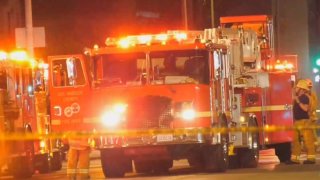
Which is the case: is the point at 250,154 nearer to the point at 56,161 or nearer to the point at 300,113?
the point at 300,113

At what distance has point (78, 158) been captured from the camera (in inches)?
526

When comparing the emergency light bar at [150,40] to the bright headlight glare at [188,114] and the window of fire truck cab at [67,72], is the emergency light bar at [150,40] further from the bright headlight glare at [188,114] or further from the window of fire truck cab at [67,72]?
the bright headlight glare at [188,114]

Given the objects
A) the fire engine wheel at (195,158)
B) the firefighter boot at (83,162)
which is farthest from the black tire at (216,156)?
the firefighter boot at (83,162)

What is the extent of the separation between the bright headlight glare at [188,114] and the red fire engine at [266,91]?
267 cm

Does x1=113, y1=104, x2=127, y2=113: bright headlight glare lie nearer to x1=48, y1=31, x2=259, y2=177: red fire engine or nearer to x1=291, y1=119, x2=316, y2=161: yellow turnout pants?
x1=48, y1=31, x2=259, y2=177: red fire engine

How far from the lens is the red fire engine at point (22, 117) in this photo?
14.6m

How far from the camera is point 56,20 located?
3434 cm

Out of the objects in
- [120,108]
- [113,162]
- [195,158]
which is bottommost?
[195,158]

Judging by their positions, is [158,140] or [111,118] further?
[111,118]

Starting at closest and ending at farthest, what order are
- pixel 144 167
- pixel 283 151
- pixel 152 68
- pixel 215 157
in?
pixel 152 68
pixel 215 157
pixel 144 167
pixel 283 151

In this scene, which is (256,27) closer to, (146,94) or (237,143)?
(237,143)

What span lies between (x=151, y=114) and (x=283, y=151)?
5.44 metres

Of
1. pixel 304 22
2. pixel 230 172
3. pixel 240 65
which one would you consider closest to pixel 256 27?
pixel 240 65

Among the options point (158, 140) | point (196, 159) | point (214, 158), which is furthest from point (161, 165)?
point (158, 140)
